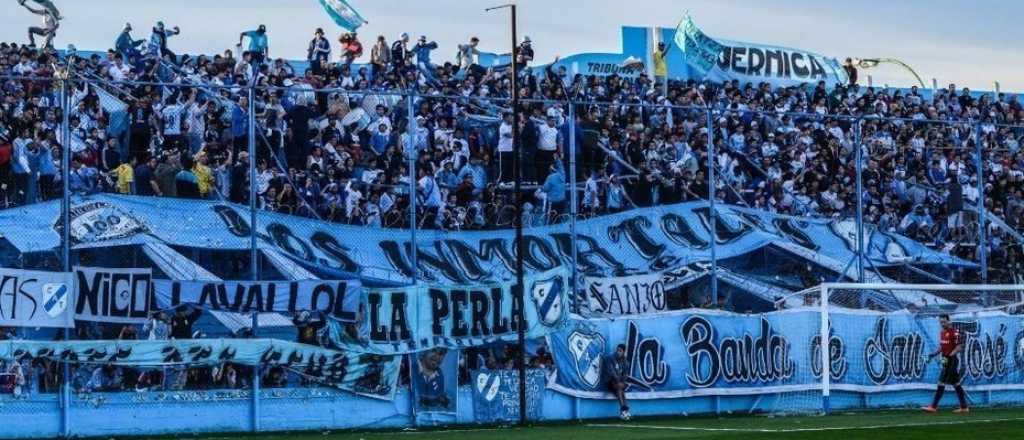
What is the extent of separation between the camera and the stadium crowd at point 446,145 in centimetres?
2719

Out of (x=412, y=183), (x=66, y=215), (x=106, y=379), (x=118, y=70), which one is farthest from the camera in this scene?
(x=118, y=70)

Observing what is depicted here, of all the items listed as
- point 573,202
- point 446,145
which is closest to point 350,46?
point 446,145

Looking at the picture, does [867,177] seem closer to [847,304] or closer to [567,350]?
[847,304]

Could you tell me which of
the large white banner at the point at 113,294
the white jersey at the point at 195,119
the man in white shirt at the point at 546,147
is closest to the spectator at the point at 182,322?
the large white banner at the point at 113,294

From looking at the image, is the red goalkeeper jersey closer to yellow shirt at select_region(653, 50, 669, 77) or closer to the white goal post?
the white goal post

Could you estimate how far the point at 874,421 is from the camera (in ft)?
91.4

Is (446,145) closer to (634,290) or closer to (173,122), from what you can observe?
(634,290)

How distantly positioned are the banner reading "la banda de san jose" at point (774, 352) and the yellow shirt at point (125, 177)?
7217 millimetres

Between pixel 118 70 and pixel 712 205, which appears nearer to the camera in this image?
pixel 712 205

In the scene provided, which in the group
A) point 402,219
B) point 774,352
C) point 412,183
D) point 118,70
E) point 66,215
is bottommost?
point 774,352

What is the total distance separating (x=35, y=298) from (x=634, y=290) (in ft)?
34.0

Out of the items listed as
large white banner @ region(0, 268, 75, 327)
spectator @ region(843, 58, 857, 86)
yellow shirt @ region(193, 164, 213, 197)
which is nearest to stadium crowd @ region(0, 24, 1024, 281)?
yellow shirt @ region(193, 164, 213, 197)

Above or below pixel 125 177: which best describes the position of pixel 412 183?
below

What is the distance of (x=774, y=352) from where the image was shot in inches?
1238
